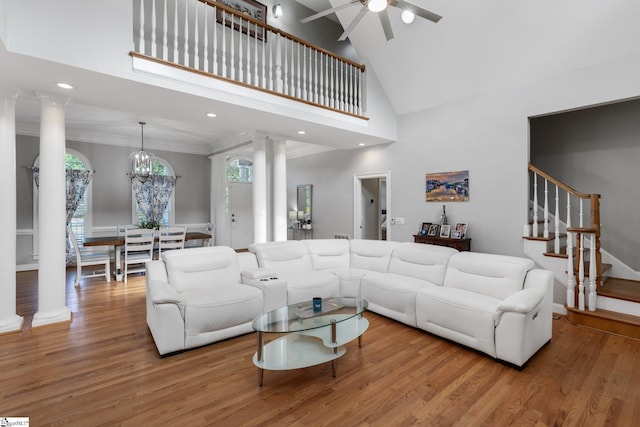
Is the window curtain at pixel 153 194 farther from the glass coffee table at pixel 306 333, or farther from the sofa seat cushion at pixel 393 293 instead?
the glass coffee table at pixel 306 333

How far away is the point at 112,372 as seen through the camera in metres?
2.52

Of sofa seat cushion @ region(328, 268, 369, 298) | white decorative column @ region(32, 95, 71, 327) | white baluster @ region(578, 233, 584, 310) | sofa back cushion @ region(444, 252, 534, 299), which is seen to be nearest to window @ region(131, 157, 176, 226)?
white decorative column @ region(32, 95, 71, 327)

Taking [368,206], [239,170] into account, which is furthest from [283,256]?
[239,170]

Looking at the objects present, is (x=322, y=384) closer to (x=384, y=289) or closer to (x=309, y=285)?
(x=309, y=285)

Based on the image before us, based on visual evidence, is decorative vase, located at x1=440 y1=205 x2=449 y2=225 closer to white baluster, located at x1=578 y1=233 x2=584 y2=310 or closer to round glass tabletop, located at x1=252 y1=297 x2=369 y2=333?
white baluster, located at x1=578 y1=233 x2=584 y2=310

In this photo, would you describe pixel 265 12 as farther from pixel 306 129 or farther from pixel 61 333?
pixel 61 333

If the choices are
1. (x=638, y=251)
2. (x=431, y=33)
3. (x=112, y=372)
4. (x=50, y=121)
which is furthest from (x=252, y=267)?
(x=638, y=251)

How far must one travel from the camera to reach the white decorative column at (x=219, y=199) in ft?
26.6

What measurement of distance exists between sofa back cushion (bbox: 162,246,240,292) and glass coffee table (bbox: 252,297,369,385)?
119 cm

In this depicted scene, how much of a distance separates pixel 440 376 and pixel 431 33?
14.3 feet

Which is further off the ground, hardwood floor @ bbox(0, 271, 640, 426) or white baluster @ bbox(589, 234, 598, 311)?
white baluster @ bbox(589, 234, 598, 311)

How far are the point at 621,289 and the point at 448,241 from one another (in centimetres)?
204

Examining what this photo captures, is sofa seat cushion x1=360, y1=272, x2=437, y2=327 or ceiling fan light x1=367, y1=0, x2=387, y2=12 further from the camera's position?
sofa seat cushion x1=360, y1=272, x2=437, y2=327

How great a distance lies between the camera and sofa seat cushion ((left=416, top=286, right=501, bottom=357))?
2.75 meters
